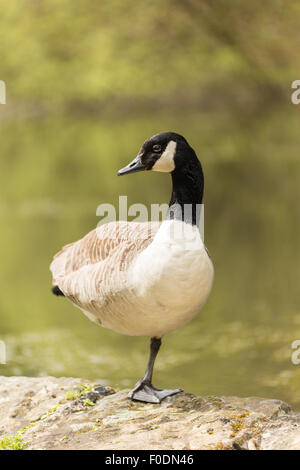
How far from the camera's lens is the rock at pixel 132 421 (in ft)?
9.29

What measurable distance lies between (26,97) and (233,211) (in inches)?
1486

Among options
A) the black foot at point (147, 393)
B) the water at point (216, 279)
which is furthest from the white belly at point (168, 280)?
the water at point (216, 279)

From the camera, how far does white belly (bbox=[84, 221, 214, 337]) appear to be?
9.96 ft

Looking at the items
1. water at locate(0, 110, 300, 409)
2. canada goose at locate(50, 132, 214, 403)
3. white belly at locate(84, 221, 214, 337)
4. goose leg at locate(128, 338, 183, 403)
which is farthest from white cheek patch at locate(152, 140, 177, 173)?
water at locate(0, 110, 300, 409)

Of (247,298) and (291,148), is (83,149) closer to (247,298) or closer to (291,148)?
(291,148)

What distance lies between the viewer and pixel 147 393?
3512mm

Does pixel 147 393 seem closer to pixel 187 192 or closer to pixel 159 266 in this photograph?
pixel 159 266

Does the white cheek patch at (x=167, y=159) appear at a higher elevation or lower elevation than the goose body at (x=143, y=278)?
higher

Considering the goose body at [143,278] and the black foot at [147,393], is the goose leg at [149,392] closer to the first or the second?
the black foot at [147,393]

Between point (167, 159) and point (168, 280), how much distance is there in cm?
58

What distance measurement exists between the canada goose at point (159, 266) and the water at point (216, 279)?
8.69 feet

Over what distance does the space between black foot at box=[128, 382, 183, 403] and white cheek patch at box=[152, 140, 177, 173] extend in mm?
1225

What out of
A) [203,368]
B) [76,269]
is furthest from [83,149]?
[76,269]

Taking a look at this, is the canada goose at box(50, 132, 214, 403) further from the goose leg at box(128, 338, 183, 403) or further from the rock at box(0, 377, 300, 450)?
the rock at box(0, 377, 300, 450)
